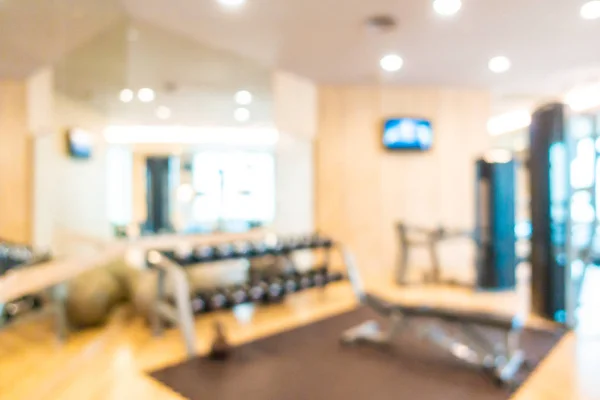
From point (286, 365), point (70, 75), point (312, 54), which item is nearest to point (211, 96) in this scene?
point (312, 54)

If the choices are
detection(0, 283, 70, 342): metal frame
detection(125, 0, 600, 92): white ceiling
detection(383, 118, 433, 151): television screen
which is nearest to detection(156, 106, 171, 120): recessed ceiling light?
detection(125, 0, 600, 92): white ceiling

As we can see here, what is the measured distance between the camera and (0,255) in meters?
1.48

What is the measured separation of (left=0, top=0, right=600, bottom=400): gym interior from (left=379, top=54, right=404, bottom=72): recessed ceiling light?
0.04 meters

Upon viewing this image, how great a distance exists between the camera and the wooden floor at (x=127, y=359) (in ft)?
6.16

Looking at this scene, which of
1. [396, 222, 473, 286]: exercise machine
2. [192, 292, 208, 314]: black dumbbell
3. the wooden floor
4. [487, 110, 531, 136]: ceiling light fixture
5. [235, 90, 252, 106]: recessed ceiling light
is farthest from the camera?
[487, 110, 531, 136]: ceiling light fixture

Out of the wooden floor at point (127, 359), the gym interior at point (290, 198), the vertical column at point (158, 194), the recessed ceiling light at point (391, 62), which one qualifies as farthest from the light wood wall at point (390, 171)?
the vertical column at point (158, 194)

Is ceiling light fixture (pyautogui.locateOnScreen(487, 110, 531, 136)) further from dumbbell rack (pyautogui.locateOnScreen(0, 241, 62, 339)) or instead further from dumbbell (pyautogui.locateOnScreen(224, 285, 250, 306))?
dumbbell rack (pyautogui.locateOnScreen(0, 241, 62, 339))

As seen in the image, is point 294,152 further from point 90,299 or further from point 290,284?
point 90,299

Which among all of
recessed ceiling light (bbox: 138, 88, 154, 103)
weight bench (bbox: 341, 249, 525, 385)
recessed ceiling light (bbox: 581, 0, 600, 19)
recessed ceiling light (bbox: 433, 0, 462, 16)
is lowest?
weight bench (bbox: 341, 249, 525, 385)

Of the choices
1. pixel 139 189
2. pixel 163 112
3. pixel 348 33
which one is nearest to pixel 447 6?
pixel 348 33

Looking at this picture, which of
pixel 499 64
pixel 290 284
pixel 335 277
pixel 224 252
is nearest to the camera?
pixel 224 252

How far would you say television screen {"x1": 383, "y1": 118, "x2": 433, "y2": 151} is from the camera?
4.73 metres

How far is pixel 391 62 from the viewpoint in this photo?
3.90 m

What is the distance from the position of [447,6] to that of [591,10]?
1.07m
